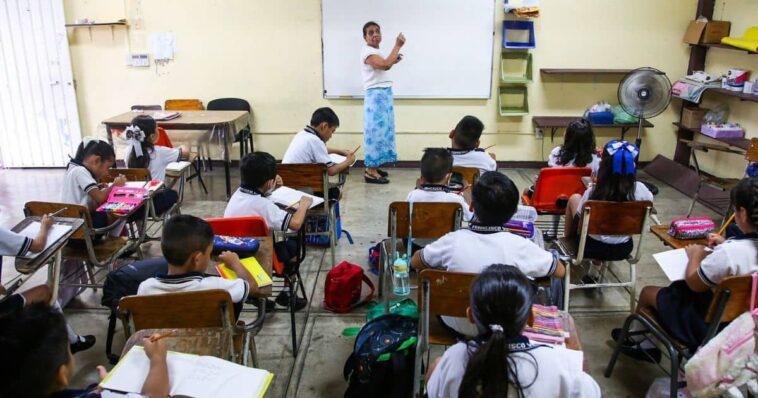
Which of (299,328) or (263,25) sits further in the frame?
(263,25)

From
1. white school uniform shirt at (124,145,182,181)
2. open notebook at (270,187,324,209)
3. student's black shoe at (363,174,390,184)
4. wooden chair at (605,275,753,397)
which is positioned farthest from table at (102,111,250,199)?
wooden chair at (605,275,753,397)

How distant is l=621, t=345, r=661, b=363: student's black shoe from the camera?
104 inches

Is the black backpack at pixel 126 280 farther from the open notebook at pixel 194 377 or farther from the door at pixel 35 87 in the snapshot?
the door at pixel 35 87

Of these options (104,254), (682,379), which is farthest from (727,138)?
(104,254)

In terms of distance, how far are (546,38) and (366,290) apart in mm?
3943

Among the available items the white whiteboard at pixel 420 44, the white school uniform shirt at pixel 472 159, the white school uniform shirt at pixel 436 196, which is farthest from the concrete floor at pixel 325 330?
the white whiteboard at pixel 420 44

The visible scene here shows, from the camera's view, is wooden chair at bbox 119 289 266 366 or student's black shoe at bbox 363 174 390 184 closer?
wooden chair at bbox 119 289 266 366

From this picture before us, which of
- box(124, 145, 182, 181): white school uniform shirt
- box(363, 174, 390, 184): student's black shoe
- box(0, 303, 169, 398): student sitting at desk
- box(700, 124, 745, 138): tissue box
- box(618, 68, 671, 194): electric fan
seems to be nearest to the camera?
box(0, 303, 169, 398): student sitting at desk

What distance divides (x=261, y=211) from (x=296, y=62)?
366 cm

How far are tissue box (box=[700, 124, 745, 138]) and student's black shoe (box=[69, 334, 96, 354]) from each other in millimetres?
5548

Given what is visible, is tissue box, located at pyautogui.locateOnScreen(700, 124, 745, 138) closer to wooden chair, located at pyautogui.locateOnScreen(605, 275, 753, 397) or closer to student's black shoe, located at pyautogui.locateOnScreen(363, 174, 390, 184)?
student's black shoe, located at pyautogui.locateOnScreen(363, 174, 390, 184)

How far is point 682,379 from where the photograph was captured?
7.72ft

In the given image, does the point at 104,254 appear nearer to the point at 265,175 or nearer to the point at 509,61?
the point at 265,175

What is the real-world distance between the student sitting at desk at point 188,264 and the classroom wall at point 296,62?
14.5 ft
